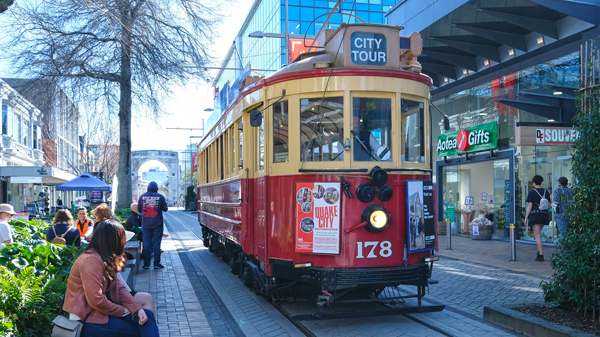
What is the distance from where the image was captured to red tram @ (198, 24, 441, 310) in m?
5.63

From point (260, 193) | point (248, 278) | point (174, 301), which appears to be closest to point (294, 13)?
point (248, 278)

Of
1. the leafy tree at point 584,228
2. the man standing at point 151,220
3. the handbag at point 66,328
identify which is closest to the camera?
the handbag at point 66,328

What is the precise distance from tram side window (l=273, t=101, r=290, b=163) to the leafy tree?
3.18 meters

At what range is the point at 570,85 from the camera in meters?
12.5

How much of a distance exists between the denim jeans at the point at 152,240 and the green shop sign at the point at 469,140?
968cm

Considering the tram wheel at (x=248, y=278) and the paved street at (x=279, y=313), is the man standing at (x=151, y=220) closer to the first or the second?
the paved street at (x=279, y=313)

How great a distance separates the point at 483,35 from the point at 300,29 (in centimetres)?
2947

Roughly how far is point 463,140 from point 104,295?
14.2 metres

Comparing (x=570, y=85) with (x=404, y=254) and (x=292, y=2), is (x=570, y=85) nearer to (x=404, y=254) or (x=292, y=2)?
(x=404, y=254)

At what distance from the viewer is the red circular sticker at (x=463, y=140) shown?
16078mm

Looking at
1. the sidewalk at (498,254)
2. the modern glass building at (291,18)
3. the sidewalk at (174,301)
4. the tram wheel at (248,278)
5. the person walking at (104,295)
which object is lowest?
the sidewalk at (174,301)

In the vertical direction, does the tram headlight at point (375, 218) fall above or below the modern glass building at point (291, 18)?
below

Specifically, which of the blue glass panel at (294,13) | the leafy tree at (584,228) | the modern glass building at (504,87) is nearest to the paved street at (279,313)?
the leafy tree at (584,228)

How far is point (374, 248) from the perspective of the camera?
5660 millimetres
